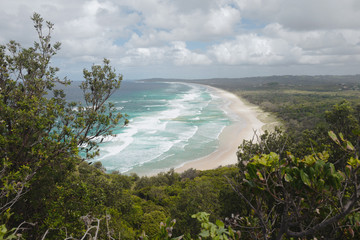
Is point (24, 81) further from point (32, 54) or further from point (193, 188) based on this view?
point (193, 188)

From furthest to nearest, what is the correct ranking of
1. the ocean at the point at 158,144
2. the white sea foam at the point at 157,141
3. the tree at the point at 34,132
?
the white sea foam at the point at 157,141
the ocean at the point at 158,144
the tree at the point at 34,132

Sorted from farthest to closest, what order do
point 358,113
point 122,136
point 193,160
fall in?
1. point 122,136
2. point 193,160
3. point 358,113

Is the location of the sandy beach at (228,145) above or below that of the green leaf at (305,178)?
below

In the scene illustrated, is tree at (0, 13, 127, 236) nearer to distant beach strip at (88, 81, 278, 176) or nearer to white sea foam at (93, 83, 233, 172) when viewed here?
distant beach strip at (88, 81, 278, 176)

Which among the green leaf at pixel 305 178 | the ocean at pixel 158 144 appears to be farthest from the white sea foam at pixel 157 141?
the green leaf at pixel 305 178

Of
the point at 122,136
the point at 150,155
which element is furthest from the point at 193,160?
the point at 122,136

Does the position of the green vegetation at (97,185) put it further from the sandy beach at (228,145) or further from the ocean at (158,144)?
the ocean at (158,144)

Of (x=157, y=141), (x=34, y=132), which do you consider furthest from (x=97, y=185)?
(x=157, y=141)

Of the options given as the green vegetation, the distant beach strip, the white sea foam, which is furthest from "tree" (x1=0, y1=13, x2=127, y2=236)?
the white sea foam
